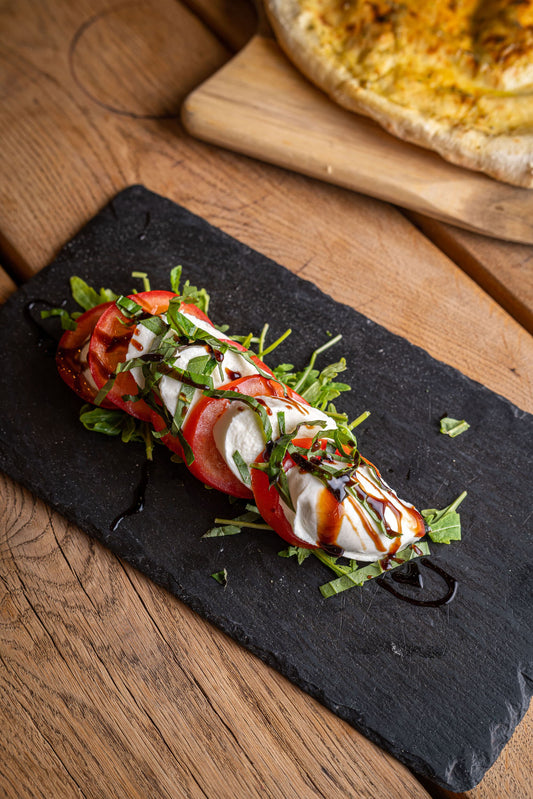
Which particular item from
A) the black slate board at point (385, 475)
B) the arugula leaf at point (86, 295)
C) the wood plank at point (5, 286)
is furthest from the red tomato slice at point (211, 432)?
the wood plank at point (5, 286)

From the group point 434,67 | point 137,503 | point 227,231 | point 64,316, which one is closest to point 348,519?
point 137,503

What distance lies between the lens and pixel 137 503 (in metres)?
2.06

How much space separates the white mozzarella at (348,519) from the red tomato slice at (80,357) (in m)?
0.71

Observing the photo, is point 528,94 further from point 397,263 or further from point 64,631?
point 64,631

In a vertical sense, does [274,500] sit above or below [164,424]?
below

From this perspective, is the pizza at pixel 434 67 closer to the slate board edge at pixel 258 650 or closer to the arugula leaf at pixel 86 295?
the arugula leaf at pixel 86 295

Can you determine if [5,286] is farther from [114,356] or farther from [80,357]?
[114,356]

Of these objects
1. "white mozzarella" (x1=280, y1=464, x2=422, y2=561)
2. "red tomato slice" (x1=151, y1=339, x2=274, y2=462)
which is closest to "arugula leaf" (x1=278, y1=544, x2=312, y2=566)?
"white mozzarella" (x1=280, y1=464, x2=422, y2=561)

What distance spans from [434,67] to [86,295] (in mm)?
1692

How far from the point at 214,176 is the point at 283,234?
0.43 m

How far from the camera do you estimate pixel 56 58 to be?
3.05m

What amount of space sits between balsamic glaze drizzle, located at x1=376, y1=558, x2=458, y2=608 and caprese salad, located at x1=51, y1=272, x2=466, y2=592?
7 centimetres

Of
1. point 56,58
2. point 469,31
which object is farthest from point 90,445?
point 469,31

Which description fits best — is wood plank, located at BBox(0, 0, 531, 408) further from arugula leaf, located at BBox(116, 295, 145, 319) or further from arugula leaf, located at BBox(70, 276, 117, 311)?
arugula leaf, located at BBox(116, 295, 145, 319)
